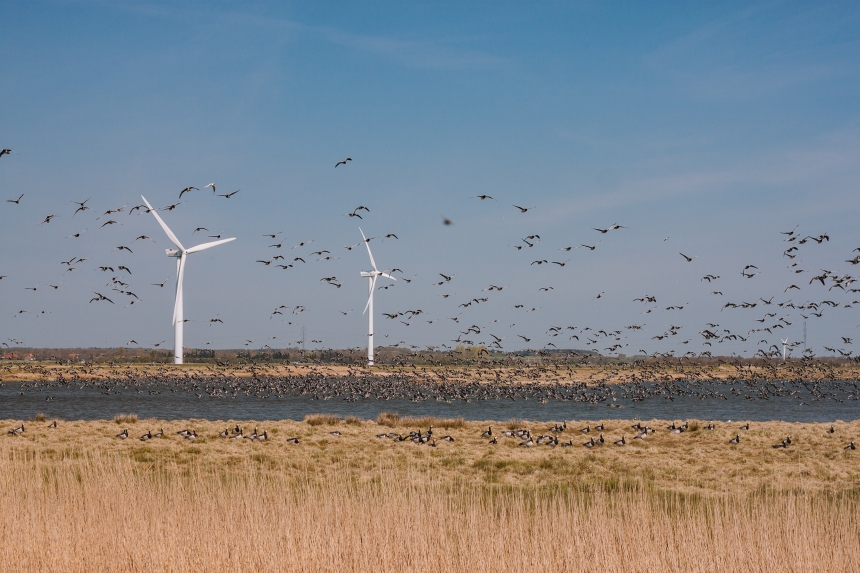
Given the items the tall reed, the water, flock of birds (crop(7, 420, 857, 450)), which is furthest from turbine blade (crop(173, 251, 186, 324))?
the tall reed

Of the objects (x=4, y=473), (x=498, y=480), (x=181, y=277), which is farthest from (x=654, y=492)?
(x=181, y=277)

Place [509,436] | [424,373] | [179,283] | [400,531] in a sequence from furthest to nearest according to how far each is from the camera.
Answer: [424,373], [179,283], [509,436], [400,531]

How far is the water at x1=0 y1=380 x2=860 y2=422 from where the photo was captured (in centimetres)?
6127

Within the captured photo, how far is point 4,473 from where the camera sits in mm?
21125

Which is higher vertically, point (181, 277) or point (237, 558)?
point (181, 277)

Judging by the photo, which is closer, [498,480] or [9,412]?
[498,480]

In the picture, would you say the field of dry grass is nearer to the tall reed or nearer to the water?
the tall reed

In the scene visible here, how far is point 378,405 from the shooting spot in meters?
73.2

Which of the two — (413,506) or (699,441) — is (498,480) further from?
(699,441)

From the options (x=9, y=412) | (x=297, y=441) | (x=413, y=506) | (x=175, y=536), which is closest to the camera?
(x=175, y=536)

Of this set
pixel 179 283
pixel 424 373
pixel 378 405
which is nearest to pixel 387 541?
pixel 378 405

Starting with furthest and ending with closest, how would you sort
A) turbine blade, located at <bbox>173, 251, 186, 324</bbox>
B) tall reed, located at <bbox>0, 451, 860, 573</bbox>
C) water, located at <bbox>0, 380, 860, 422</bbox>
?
turbine blade, located at <bbox>173, 251, 186, 324</bbox>
water, located at <bbox>0, 380, 860, 422</bbox>
tall reed, located at <bbox>0, 451, 860, 573</bbox>

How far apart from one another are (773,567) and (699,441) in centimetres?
2053

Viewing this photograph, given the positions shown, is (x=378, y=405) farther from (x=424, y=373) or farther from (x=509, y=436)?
(x=424, y=373)
